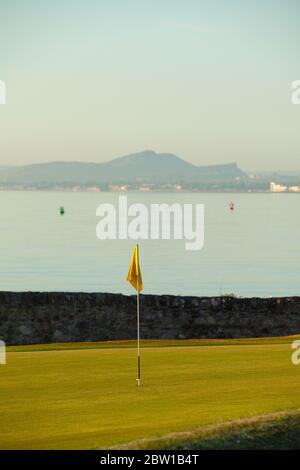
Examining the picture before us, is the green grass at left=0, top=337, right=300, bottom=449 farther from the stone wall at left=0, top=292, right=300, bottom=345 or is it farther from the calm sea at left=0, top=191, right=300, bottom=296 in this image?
the calm sea at left=0, top=191, right=300, bottom=296

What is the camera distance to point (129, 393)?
48.3 ft

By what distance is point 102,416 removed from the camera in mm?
13289

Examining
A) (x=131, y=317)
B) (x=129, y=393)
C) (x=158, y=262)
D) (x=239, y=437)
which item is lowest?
(x=158, y=262)

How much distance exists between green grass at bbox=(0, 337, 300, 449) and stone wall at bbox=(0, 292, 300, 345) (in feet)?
25.0

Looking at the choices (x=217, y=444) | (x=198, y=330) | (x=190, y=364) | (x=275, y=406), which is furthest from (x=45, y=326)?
(x=217, y=444)

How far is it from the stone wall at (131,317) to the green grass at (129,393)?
7632 millimetres

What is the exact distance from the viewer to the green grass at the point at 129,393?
40.9 ft

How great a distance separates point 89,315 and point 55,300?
3.06 ft

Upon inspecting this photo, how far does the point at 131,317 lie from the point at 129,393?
1384 centimetres

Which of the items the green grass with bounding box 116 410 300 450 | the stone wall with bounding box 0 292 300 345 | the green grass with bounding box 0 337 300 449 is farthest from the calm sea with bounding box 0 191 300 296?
the green grass with bounding box 116 410 300 450

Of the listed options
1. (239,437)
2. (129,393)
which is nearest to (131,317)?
(129,393)

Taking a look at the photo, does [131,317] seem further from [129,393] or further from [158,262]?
[158,262]

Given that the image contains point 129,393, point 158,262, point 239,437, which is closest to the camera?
point 239,437

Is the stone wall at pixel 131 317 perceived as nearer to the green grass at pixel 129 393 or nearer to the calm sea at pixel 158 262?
the green grass at pixel 129 393
